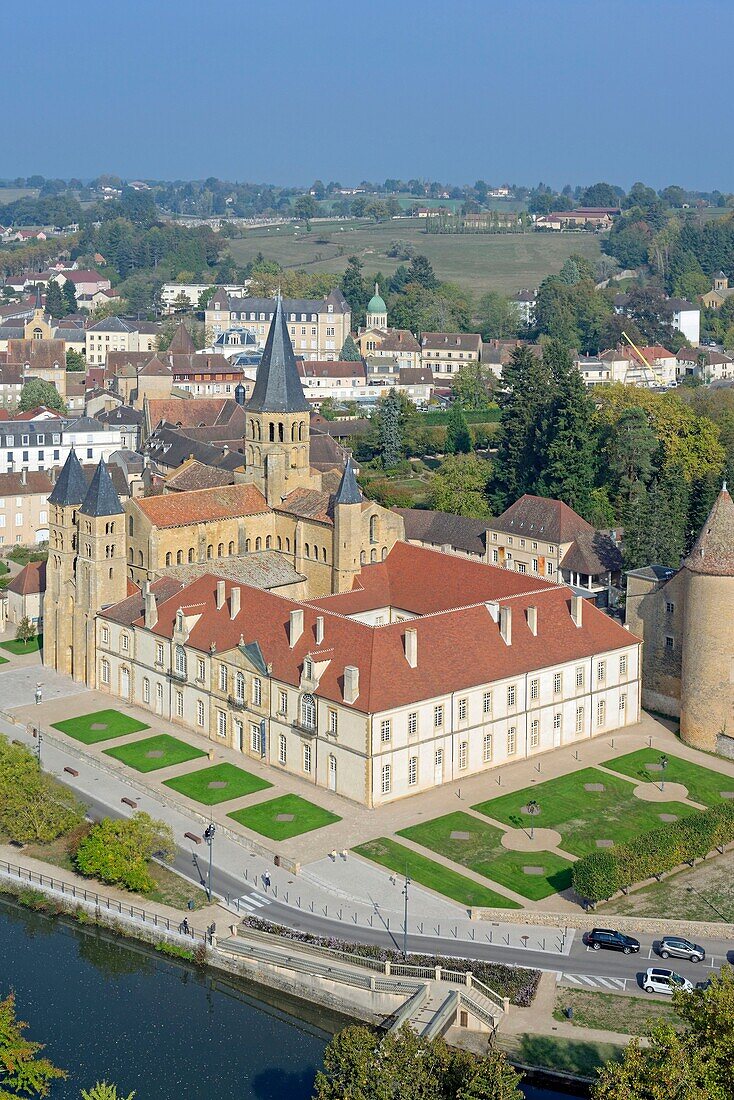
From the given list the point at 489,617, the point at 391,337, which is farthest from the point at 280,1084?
the point at 391,337

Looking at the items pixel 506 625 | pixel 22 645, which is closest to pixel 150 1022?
pixel 506 625

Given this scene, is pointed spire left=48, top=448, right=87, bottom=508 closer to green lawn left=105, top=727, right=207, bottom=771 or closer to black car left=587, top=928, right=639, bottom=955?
green lawn left=105, top=727, right=207, bottom=771

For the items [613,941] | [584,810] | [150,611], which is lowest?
[613,941]

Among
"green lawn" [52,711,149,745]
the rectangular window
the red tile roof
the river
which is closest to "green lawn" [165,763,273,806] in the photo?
"green lawn" [52,711,149,745]

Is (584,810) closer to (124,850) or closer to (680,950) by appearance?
(680,950)

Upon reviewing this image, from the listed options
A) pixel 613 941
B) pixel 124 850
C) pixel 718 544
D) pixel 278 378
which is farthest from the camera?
pixel 278 378

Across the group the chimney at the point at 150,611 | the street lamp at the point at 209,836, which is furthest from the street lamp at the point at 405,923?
the chimney at the point at 150,611

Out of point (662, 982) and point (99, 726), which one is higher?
point (99, 726)

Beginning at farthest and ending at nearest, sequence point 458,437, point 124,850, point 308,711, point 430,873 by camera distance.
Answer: point 458,437 → point 308,711 → point 430,873 → point 124,850

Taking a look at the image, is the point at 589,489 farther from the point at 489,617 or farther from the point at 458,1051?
the point at 458,1051
